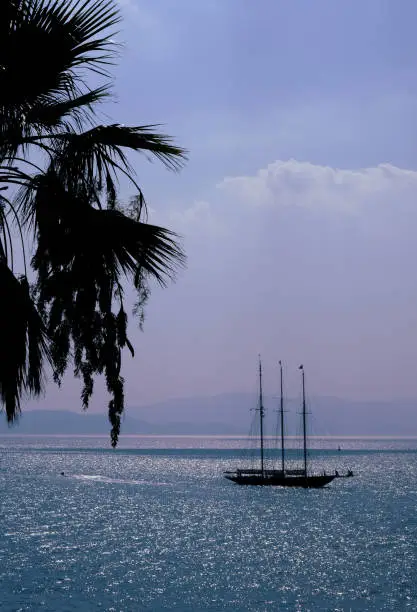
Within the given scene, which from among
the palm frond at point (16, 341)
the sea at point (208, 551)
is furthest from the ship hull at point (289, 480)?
the palm frond at point (16, 341)

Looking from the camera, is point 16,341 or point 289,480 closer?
point 16,341

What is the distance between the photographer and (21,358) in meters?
9.55

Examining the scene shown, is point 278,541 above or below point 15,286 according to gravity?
below

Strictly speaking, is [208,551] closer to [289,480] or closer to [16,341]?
[289,480]

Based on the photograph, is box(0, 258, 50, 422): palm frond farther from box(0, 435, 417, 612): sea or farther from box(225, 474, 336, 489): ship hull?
box(225, 474, 336, 489): ship hull

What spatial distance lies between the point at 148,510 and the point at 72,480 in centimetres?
7446

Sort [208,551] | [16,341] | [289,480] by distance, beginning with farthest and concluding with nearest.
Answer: [289,480] < [208,551] < [16,341]

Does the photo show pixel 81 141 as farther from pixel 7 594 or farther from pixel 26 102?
pixel 7 594

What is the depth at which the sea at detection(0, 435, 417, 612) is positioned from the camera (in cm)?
5466

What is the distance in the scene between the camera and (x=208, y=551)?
264 feet

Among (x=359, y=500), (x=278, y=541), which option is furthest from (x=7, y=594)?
(x=359, y=500)

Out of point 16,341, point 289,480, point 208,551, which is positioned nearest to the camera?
point 16,341

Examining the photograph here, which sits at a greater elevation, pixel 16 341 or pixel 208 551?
pixel 16 341

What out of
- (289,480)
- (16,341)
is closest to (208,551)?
(289,480)
